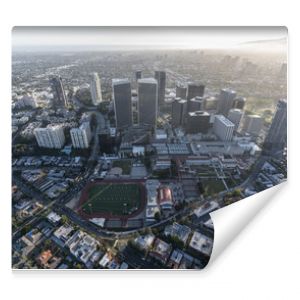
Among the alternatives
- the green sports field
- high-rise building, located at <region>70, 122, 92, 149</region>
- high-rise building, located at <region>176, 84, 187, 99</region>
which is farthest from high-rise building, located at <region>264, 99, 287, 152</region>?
high-rise building, located at <region>70, 122, 92, 149</region>

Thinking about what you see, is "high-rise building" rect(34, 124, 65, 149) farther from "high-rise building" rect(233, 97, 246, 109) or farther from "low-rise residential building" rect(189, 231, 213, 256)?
"high-rise building" rect(233, 97, 246, 109)

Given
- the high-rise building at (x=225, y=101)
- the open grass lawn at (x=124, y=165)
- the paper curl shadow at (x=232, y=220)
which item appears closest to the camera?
the paper curl shadow at (x=232, y=220)

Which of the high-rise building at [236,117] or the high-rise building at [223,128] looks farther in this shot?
the high-rise building at [236,117]

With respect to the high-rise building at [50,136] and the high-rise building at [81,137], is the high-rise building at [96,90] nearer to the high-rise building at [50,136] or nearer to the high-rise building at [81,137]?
the high-rise building at [81,137]

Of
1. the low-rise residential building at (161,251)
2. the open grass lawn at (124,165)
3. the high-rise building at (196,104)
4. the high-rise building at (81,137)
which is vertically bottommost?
the low-rise residential building at (161,251)

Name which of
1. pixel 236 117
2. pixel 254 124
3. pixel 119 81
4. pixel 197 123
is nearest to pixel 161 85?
pixel 119 81

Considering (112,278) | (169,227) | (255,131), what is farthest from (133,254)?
(255,131)

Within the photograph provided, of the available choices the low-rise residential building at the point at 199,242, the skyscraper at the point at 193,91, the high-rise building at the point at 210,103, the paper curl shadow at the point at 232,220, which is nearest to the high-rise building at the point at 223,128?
the high-rise building at the point at 210,103
